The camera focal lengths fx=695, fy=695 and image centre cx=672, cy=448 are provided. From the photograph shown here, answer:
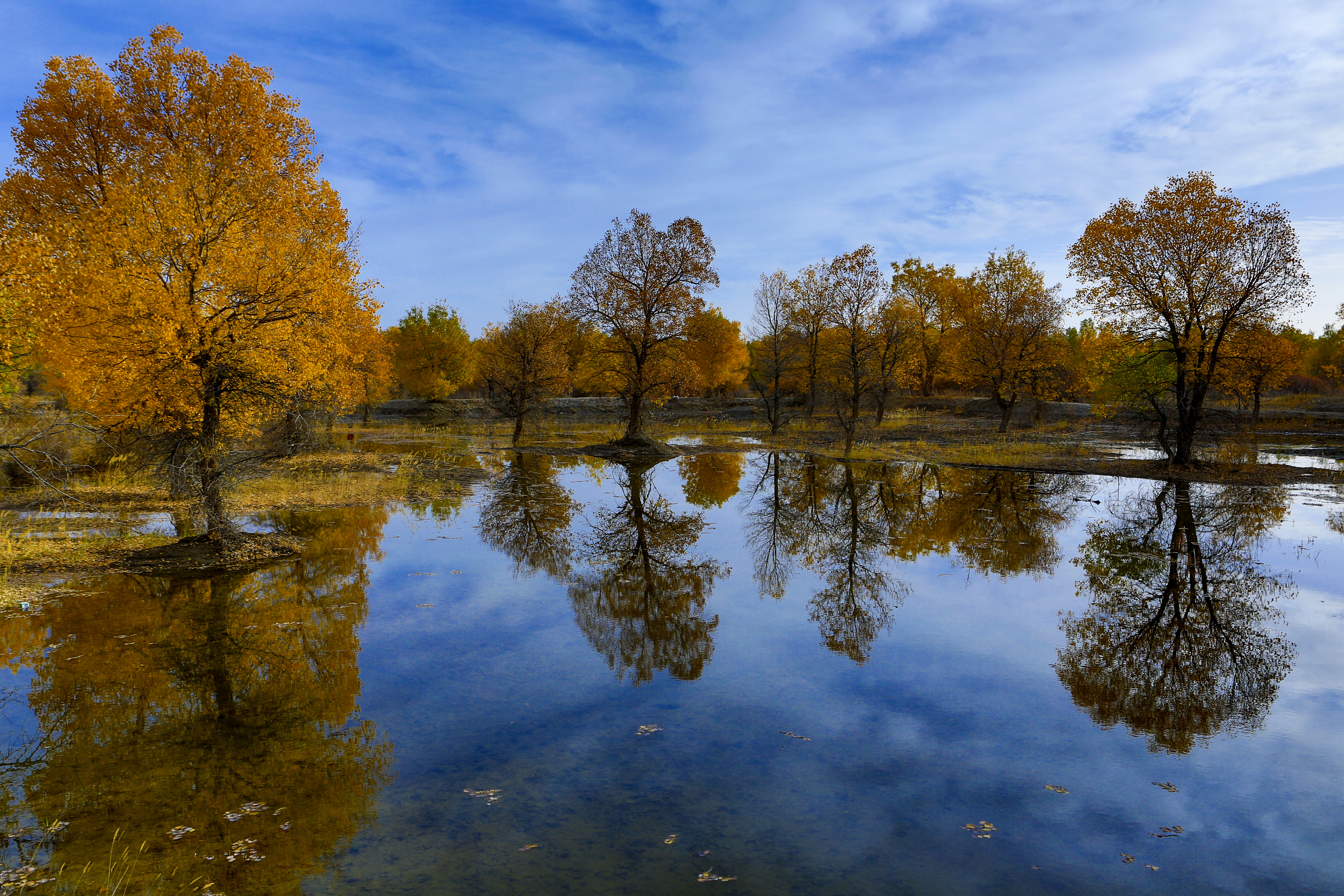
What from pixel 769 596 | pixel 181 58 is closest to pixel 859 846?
pixel 769 596

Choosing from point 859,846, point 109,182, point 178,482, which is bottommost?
point 859,846

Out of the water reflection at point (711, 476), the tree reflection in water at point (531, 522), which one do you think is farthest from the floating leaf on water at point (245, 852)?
the water reflection at point (711, 476)

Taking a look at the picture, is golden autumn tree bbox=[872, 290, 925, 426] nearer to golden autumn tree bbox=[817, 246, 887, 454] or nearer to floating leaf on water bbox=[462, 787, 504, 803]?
golden autumn tree bbox=[817, 246, 887, 454]

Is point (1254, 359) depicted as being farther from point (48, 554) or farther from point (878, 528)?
point (48, 554)

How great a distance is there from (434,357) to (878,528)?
201ft

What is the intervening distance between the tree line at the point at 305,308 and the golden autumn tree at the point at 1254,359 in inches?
4.3

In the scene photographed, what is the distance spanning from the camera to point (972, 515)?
21.4 meters

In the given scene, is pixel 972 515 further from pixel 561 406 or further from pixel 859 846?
pixel 561 406

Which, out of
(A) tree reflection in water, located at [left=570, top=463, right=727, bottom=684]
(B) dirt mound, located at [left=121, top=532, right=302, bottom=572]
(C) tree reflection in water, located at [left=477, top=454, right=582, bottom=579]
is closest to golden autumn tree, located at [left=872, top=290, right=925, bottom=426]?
(C) tree reflection in water, located at [left=477, top=454, right=582, bottom=579]

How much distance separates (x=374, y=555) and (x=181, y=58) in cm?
1985

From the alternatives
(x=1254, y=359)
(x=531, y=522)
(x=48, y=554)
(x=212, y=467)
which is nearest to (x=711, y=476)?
(x=531, y=522)

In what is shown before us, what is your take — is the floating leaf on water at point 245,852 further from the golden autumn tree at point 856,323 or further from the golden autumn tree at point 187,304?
the golden autumn tree at point 856,323

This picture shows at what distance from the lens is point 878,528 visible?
1950cm

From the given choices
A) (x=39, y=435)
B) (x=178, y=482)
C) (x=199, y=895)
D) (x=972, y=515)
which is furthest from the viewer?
(x=972, y=515)
